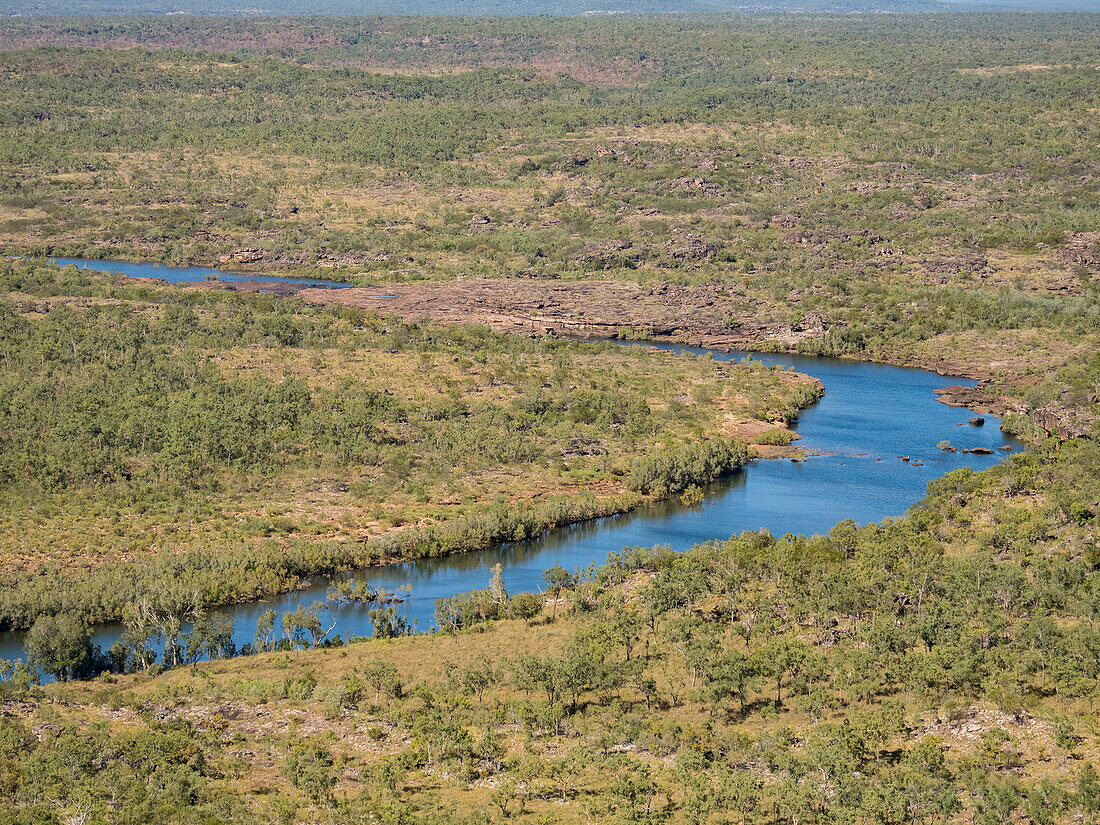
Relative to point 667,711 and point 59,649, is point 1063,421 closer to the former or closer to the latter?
point 667,711

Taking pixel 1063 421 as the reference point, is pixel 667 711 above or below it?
above

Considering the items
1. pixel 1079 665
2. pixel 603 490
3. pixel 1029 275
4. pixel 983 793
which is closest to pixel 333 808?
pixel 983 793

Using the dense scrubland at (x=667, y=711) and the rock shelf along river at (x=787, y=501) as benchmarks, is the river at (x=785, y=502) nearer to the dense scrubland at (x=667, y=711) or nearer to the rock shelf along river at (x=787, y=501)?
the rock shelf along river at (x=787, y=501)

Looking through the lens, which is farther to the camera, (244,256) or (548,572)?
(244,256)

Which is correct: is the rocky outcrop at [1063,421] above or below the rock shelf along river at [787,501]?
above

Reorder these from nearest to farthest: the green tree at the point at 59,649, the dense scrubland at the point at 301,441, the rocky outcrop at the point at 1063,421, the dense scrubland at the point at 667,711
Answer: the dense scrubland at the point at 667,711 → the green tree at the point at 59,649 → the dense scrubland at the point at 301,441 → the rocky outcrop at the point at 1063,421

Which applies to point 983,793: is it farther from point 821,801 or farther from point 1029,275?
point 1029,275

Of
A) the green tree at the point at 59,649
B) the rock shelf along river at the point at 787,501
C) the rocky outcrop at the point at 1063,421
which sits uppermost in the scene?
the green tree at the point at 59,649

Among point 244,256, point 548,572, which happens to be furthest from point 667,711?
point 244,256

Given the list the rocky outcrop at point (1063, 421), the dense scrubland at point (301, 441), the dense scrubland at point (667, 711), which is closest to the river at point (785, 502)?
the dense scrubland at point (301, 441)

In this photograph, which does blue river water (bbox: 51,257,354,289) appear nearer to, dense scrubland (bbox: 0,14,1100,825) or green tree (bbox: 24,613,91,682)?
dense scrubland (bbox: 0,14,1100,825)
